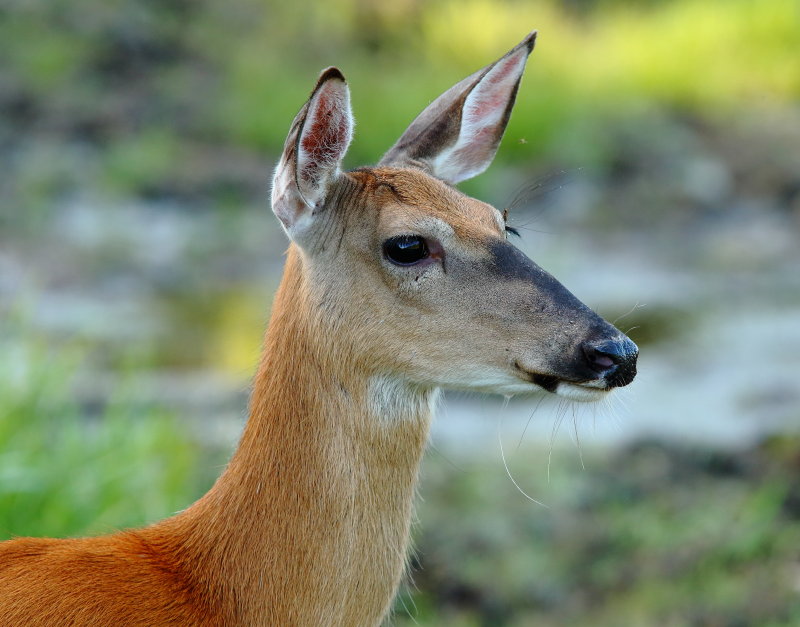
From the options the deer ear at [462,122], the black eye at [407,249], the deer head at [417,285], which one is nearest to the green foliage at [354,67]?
the deer ear at [462,122]

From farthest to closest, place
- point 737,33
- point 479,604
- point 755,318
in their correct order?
point 737,33 < point 755,318 < point 479,604

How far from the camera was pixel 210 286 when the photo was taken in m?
10.2

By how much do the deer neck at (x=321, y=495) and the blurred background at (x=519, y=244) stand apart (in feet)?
1.79

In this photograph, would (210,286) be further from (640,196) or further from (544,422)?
(640,196)

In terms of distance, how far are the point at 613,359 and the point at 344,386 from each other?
0.74 m

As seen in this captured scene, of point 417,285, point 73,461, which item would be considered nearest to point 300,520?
point 417,285

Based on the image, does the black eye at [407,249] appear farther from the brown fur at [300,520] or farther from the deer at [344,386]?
the brown fur at [300,520]

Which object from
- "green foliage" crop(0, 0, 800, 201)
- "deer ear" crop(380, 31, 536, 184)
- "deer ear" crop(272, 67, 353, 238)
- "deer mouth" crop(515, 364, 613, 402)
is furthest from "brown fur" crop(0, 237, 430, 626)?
"green foliage" crop(0, 0, 800, 201)

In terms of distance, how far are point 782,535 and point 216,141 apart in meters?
7.72

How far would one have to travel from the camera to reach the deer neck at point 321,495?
3441 mm

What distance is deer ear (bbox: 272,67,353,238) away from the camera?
3.31 metres

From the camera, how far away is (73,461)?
18.3ft

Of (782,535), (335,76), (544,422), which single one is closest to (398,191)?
(335,76)

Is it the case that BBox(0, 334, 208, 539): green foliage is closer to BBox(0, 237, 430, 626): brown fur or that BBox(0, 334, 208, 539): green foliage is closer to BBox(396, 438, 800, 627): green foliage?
BBox(396, 438, 800, 627): green foliage
